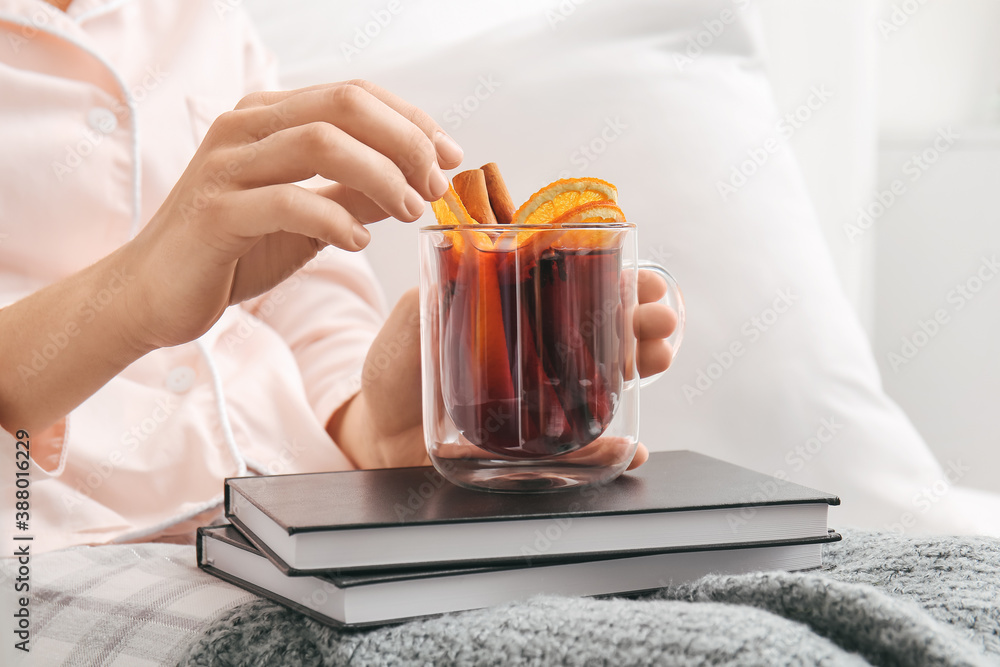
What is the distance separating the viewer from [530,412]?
0.45m

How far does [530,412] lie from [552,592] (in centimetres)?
10

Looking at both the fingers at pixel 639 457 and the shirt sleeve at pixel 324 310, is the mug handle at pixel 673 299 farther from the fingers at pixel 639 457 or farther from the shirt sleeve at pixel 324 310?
the shirt sleeve at pixel 324 310

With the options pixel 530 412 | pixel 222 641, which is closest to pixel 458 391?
pixel 530 412

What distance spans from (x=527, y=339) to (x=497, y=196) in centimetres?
11

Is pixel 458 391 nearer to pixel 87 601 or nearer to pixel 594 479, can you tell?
pixel 594 479

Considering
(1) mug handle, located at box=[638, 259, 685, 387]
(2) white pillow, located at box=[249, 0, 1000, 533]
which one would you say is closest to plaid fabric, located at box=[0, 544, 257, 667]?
(1) mug handle, located at box=[638, 259, 685, 387]

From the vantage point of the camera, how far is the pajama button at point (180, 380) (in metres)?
0.75

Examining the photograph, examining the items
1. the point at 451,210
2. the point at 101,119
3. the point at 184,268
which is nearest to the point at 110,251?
the point at 101,119

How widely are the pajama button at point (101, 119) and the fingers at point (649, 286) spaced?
0.52m

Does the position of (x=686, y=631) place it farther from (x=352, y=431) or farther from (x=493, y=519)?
(x=352, y=431)

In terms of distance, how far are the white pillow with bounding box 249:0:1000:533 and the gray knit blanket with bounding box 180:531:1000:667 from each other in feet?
1.22

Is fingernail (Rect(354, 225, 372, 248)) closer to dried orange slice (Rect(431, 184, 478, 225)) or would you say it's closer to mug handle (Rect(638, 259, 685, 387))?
dried orange slice (Rect(431, 184, 478, 225))

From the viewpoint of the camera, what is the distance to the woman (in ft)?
1.44

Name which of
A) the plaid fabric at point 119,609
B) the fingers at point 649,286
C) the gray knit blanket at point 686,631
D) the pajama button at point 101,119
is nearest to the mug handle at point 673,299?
the fingers at point 649,286
